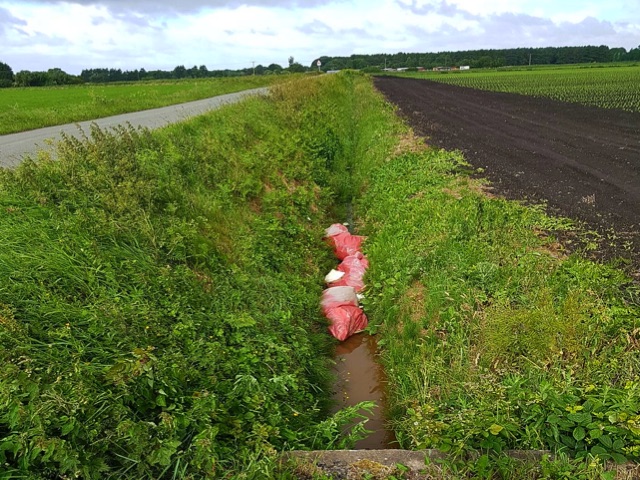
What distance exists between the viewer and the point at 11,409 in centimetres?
226

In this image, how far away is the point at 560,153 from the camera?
1058cm

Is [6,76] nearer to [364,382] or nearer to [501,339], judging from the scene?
[364,382]

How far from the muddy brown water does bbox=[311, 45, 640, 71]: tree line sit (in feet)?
287

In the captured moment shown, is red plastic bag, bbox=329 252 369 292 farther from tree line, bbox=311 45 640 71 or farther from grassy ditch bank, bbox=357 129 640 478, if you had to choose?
tree line, bbox=311 45 640 71

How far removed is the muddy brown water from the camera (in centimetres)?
404

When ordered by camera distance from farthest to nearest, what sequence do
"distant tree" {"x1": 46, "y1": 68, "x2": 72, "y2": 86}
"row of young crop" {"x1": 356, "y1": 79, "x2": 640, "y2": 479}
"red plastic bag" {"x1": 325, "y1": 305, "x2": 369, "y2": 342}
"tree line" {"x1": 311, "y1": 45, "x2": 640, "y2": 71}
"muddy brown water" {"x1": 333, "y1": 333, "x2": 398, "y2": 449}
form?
1. "tree line" {"x1": 311, "y1": 45, "x2": 640, "y2": 71}
2. "distant tree" {"x1": 46, "y1": 68, "x2": 72, "y2": 86}
3. "red plastic bag" {"x1": 325, "y1": 305, "x2": 369, "y2": 342}
4. "muddy brown water" {"x1": 333, "y1": 333, "x2": 398, "y2": 449}
5. "row of young crop" {"x1": 356, "y1": 79, "x2": 640, "y2": 479}

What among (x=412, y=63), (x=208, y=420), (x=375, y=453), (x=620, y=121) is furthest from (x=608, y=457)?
(x=412, y=63)

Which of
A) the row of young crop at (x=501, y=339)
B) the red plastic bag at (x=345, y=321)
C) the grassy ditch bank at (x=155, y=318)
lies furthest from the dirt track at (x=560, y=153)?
the grassy ditch bank at (x=155, y=318)

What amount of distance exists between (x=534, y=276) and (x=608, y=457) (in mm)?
2250

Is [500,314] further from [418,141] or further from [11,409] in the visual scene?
[418,141]

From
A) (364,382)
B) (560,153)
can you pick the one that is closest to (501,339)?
(364,382)

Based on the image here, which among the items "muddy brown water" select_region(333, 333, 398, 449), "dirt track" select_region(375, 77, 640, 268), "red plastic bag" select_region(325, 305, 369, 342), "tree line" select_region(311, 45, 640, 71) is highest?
"tree line" select_region(311, 45, 640, 71)

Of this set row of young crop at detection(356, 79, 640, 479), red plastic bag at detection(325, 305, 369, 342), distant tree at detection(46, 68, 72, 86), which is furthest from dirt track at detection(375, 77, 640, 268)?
distant tree at detection(46, 68, 72, 86)

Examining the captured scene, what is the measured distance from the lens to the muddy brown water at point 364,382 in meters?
4.04
